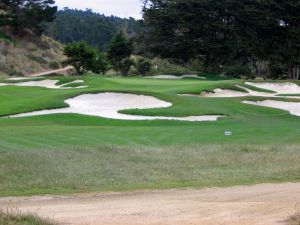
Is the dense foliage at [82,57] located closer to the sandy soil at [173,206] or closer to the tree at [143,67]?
the tree at [143,67]

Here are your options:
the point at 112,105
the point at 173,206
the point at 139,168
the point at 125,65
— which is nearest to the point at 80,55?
the point at 125,65

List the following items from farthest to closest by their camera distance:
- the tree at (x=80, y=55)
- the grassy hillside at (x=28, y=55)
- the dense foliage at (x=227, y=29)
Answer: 1. the grassy hillside at (x=28, y=55)
2. the dense foliage at (x=227, y=29)
3. the tree at (x=80, y=55)

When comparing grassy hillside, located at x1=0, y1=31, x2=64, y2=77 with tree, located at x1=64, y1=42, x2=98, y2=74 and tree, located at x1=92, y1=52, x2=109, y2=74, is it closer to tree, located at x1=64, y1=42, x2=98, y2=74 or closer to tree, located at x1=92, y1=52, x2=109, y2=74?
tree, located at x1=92, y1=52, x2=109, y2=74

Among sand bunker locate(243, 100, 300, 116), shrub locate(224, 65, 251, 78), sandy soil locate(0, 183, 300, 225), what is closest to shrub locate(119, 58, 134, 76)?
shrub locate(224, 65, 251, 78)

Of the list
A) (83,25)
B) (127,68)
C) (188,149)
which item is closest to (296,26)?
(127,68)

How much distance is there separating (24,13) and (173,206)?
7170 cm

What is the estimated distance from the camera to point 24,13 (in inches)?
3066

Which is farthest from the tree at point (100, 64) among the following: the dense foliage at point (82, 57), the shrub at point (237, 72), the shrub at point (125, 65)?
the shrub at point (237, 72)

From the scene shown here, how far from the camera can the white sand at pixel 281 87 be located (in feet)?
130

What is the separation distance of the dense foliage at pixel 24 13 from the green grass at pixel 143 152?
51981 millimetres

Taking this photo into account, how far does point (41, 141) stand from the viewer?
57.4 feet

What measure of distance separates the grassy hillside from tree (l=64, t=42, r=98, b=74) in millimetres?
11105

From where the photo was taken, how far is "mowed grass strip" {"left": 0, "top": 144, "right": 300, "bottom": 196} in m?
11.9

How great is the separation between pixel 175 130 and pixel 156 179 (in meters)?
8.97
